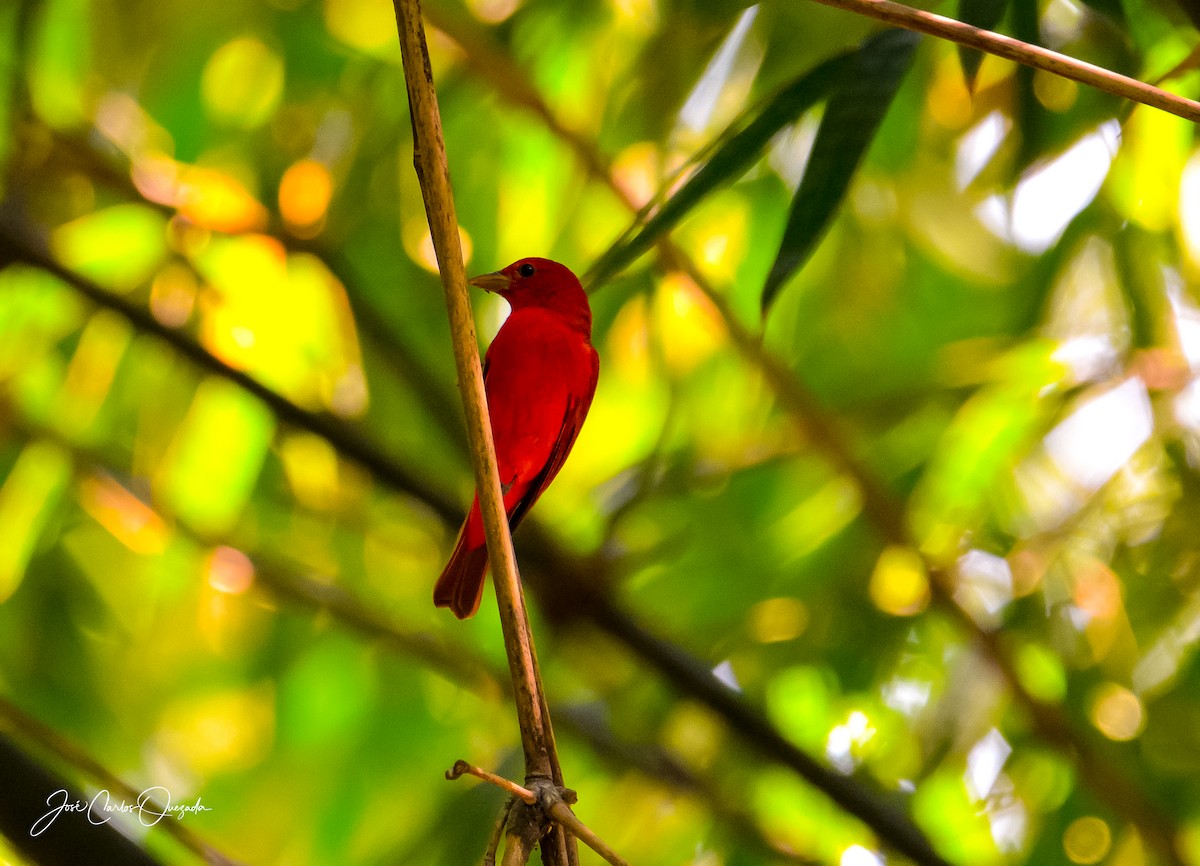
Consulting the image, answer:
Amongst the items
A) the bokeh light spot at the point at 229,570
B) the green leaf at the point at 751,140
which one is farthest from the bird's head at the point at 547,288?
the bokeh light spot at the point at 229,570

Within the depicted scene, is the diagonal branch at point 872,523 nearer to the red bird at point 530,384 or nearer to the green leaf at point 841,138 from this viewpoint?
the red bird at point 530,384

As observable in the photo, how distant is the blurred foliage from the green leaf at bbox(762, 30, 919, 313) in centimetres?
127

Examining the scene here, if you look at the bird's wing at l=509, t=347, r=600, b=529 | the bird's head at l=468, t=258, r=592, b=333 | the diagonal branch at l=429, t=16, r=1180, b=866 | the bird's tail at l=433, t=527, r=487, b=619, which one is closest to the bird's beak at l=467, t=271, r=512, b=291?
the bird's head at l=468, t=258, r=592, b=333

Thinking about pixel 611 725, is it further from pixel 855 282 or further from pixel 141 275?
pixel 141 275

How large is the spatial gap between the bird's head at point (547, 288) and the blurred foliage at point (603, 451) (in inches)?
35.0

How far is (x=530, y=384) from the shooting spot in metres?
1.96

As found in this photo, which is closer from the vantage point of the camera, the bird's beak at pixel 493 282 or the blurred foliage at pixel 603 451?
the bird's beak at pixel 493 282

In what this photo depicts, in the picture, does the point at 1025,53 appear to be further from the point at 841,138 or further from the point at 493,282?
the point at 493,282

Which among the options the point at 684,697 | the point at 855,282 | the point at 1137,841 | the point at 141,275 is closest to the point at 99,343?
the point at 141,275

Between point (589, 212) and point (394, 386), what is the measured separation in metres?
0.74

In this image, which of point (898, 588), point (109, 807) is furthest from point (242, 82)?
point (898, 588)

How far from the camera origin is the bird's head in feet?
6.69

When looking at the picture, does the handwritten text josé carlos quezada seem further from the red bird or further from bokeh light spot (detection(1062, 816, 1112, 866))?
bokeh light spot (detection(1062, 816, 1112, 866))

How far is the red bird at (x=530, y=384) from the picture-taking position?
6.45 feet
